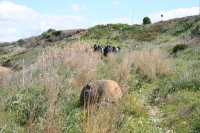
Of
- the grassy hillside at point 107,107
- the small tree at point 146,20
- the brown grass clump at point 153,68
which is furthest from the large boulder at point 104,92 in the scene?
the small tree at point 146,20

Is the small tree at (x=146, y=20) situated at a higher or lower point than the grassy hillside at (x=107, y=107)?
higher

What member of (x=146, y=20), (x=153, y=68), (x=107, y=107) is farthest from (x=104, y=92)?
(x=146, y=20)

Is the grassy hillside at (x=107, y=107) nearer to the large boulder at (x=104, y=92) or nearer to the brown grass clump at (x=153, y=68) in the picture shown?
the brown grass clump at (x=153, y=68)

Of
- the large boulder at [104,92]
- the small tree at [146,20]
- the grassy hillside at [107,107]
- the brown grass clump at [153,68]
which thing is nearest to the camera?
the grassy hillside at [107,107]

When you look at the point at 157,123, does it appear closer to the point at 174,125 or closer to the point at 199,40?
the point at 174,125

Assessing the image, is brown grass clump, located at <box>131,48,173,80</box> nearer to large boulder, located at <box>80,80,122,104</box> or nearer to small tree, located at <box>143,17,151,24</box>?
large boulder, located at <box>80,80,122,104</box>

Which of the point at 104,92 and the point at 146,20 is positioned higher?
the point at 146,20

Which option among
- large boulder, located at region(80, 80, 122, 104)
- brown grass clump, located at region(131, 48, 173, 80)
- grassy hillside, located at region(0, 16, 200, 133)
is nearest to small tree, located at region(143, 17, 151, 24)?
grassy hillside, located at region(0, 16, 200, 133)

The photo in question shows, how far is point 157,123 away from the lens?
6.34m

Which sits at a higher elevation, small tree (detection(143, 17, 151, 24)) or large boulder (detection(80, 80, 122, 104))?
small tree (detection(143, 17, 151, 24))

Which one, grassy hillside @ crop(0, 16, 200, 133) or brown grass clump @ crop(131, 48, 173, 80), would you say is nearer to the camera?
grassy hillside @ crop(0, 16, 200, 133)

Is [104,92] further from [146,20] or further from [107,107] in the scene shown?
[146,20]

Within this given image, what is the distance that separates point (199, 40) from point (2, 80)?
55.5 feet

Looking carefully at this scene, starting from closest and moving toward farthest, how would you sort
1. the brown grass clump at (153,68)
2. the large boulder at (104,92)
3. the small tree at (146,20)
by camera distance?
the large boulder at (104,92)
the brown grass clump at (153,68)
the small tree at (146,20)
